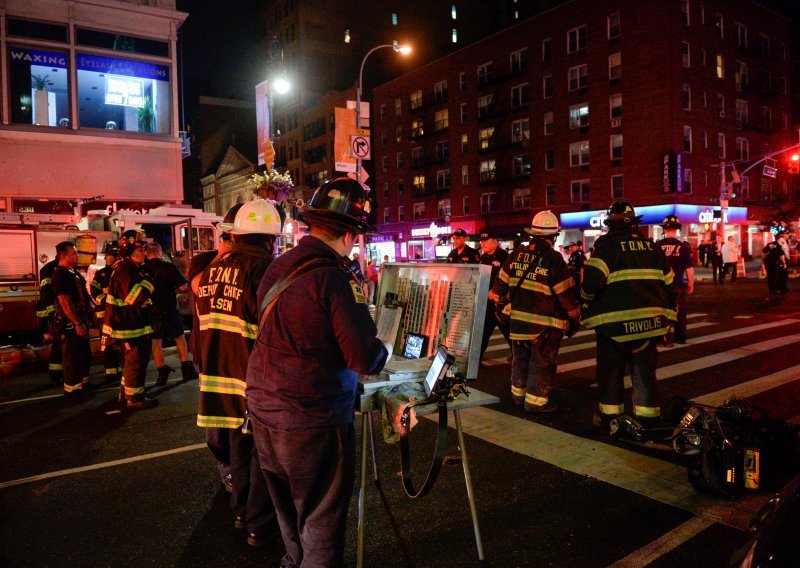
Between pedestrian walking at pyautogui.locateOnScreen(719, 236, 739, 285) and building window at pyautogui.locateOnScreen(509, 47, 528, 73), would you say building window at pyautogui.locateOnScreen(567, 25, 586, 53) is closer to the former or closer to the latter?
building window at pyautogui.locateOnScreen(509, 47, 528, 73)

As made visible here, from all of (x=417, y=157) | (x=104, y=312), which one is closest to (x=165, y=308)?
(x=104, y=312)

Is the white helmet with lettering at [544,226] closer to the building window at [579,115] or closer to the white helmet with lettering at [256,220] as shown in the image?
the white helmet with lettering at [256,220]

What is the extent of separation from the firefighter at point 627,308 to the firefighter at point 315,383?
10.7 feet

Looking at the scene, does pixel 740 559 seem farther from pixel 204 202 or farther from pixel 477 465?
pixel 204 202

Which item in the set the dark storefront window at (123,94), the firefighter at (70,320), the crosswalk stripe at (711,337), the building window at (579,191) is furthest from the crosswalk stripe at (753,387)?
the building window at (579,191)

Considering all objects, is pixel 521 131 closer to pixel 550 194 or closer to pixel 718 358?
pixel 550 194

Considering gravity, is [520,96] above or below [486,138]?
above

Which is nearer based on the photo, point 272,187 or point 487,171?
point 272,187

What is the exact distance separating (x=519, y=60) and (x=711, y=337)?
3817 cm

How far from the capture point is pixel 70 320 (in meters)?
7.57

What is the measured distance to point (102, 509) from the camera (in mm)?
4203

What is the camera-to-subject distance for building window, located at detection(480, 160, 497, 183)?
46.7 meters

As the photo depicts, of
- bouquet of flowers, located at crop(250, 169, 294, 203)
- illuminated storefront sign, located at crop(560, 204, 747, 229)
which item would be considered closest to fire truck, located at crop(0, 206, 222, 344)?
bouquet of flowers, located at crop(250, 169, 294, 203)

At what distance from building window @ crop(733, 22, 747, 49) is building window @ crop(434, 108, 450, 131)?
22.6 m
